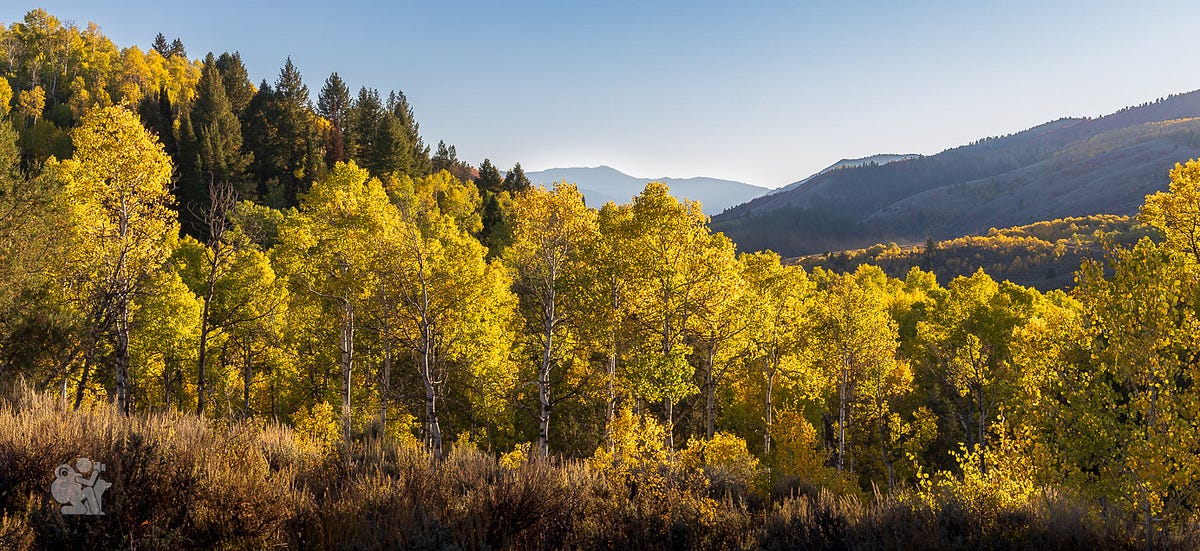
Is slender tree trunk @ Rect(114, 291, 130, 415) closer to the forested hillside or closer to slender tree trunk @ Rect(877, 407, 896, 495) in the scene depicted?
the forested hillside

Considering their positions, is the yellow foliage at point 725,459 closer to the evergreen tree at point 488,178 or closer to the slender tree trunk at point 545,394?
the slender tree trunk at point 545,394

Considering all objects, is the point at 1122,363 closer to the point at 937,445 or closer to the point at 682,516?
the point at 682,516

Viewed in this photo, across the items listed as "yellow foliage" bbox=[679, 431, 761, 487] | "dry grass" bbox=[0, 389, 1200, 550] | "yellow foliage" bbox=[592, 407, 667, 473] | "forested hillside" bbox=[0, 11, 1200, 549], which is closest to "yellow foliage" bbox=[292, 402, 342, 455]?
"forested hillside" bbox=[0, 11, 1200, 549]

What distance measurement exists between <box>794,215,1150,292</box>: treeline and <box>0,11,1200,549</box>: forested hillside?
9738 cm

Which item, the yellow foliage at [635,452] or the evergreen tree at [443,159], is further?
the evergreen tree at [443,159]

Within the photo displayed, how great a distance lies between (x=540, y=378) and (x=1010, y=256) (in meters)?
149

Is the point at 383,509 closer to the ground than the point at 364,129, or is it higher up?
closer to the ground

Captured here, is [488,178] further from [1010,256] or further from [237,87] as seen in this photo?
[1010,256]

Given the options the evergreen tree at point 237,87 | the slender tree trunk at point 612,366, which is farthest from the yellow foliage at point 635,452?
the evergreen tree at point 237,87

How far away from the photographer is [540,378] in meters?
16.2

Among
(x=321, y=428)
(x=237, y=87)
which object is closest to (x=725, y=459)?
(x=321, y=428)

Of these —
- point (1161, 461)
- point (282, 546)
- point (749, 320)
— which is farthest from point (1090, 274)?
point (282, 546)

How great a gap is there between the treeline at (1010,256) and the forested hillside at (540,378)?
3834 inches

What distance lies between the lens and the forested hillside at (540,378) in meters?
6.52
